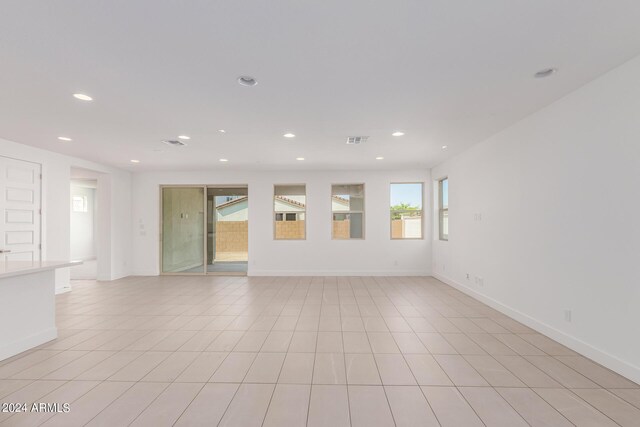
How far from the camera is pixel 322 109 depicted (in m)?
3.46

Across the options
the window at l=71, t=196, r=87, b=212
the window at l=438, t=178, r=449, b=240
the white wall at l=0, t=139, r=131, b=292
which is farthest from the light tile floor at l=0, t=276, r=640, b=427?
the window at l=71, t=196, r=87, b=212

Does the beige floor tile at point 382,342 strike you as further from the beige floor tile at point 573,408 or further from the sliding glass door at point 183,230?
the sliding glass door at point 183,230

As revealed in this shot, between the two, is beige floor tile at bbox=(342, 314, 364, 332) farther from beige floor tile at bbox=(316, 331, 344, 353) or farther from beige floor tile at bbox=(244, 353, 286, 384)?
beige floor tile at bbox=(244, 353, 286, 384)

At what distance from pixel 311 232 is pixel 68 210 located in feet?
16.6

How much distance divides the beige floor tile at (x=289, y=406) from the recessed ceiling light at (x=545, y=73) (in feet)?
11.0

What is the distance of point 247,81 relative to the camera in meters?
2.77

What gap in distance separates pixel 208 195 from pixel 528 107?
6.90 meters

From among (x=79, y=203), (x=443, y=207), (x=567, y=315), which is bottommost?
(x=567, y=315)

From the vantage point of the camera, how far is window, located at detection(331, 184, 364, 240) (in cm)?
765

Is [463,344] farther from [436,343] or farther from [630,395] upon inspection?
[630,395]

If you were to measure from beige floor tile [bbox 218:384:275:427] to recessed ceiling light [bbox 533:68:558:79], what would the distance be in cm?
355

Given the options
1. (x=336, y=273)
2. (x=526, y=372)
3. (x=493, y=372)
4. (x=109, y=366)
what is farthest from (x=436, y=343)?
(x=336, y=273)

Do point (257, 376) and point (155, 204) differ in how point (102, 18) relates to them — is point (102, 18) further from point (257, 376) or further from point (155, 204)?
point (155, 204)

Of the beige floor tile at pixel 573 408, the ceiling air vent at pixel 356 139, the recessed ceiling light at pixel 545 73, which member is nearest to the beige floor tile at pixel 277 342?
the beige floor tile at pixel 573 408
